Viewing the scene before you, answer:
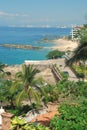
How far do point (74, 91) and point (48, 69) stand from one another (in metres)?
36.0

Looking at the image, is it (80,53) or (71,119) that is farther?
→ (80,53)

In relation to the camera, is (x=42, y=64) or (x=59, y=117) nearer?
(x=59, y=117)

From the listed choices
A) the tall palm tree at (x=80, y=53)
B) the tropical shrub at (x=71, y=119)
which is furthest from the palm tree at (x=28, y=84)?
the tropical shrub at (x=71, y=119)

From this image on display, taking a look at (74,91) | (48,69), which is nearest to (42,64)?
(48,69)

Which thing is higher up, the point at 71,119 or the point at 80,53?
the point at 80,53

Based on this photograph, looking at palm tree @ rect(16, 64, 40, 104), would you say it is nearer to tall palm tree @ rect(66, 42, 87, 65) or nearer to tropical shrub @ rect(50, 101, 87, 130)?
tall palm tree @ rect(66, 42, 87, 65)

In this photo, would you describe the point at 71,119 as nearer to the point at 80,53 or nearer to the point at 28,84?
the point at 80,53

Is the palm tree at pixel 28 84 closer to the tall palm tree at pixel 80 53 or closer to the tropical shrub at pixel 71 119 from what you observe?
the tall palm tree at pixel 80 53

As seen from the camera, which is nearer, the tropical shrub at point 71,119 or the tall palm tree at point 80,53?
the tropical shrub at point 71,119

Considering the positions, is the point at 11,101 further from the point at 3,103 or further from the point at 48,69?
the point at 48,69

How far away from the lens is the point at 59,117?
22.2 m

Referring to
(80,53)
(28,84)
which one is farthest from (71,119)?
(28,84)

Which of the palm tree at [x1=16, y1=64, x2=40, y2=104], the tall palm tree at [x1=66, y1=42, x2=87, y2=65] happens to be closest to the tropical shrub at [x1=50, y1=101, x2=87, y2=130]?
the tall palm tree at [x1=66, y1=42, x2=87, y2=65]

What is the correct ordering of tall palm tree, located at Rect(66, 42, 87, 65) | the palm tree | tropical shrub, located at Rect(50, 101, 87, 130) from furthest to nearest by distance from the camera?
the palm tree
tall palm tree, located at Rect(66, 42, 87, 65)
tropical shrub, located at Rect(50, 101, 87, 130)
